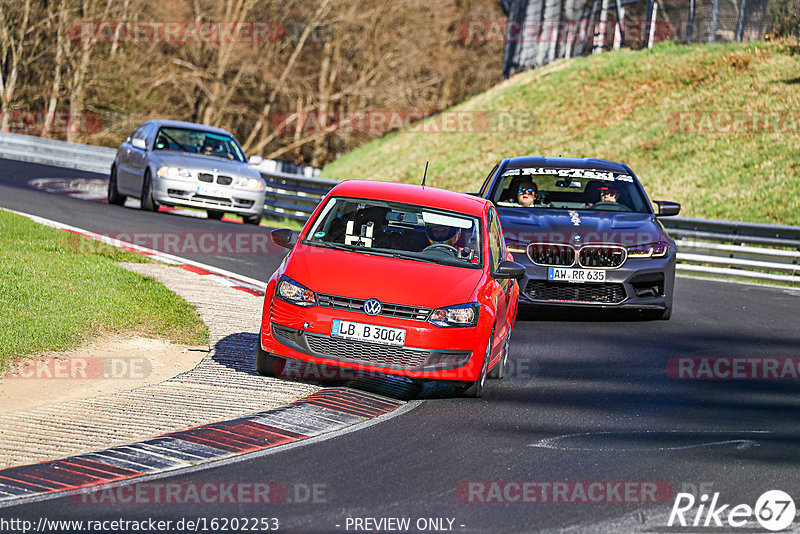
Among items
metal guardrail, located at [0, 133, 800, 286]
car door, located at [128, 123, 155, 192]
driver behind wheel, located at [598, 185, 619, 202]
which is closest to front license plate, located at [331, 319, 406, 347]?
driver behind wheel, located at [598, 185, 619, 202]

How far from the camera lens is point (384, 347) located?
8039 millimetres

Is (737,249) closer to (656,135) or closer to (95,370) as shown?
(656,135)

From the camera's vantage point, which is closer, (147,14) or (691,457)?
(691,457)

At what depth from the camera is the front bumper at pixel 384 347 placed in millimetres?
8055

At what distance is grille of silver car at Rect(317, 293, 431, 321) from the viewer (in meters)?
8.09

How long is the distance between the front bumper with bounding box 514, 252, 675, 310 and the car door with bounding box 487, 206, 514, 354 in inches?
82.6

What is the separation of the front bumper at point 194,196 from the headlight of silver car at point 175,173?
0.18 feet

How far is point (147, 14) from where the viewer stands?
50.1m

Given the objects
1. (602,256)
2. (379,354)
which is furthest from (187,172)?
(379,354)

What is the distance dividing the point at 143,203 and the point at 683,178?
1401 cm

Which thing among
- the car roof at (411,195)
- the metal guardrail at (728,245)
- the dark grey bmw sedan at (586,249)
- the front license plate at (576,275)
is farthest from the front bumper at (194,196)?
the car roof at (411,195)

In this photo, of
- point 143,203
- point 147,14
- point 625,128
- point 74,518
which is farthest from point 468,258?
point 147,14

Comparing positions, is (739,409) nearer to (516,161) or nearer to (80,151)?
(516,161)

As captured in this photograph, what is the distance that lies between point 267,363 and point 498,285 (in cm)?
195
